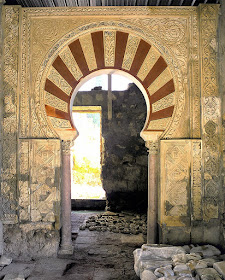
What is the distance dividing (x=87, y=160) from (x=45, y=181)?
258 inches

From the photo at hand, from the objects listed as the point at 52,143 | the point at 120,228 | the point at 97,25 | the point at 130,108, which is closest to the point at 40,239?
the point at 52,143

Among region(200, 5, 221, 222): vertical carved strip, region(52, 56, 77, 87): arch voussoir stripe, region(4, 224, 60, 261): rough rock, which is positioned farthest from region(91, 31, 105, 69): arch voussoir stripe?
region(4, 224, 60, 261): rough rock

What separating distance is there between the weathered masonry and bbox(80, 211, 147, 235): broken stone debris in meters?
1.36

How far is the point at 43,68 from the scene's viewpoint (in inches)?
158

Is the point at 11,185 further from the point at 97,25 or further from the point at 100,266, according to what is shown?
the point at 97,25

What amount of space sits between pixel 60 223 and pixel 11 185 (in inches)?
38.4

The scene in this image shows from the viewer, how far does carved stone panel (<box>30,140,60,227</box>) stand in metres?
3.96

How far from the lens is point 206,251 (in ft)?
11.8

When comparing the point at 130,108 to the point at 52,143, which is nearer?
the point at 52,143

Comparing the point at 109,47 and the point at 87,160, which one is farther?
the point at 87,160

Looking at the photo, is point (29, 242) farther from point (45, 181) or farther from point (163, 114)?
point (163, 114)

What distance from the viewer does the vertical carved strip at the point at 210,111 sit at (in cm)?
395

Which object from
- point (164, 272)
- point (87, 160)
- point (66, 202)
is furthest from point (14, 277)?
point (87, 160)

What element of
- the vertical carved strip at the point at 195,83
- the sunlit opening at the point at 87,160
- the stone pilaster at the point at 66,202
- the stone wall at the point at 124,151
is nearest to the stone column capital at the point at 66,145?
the stone pilaster at the point at 66,202
